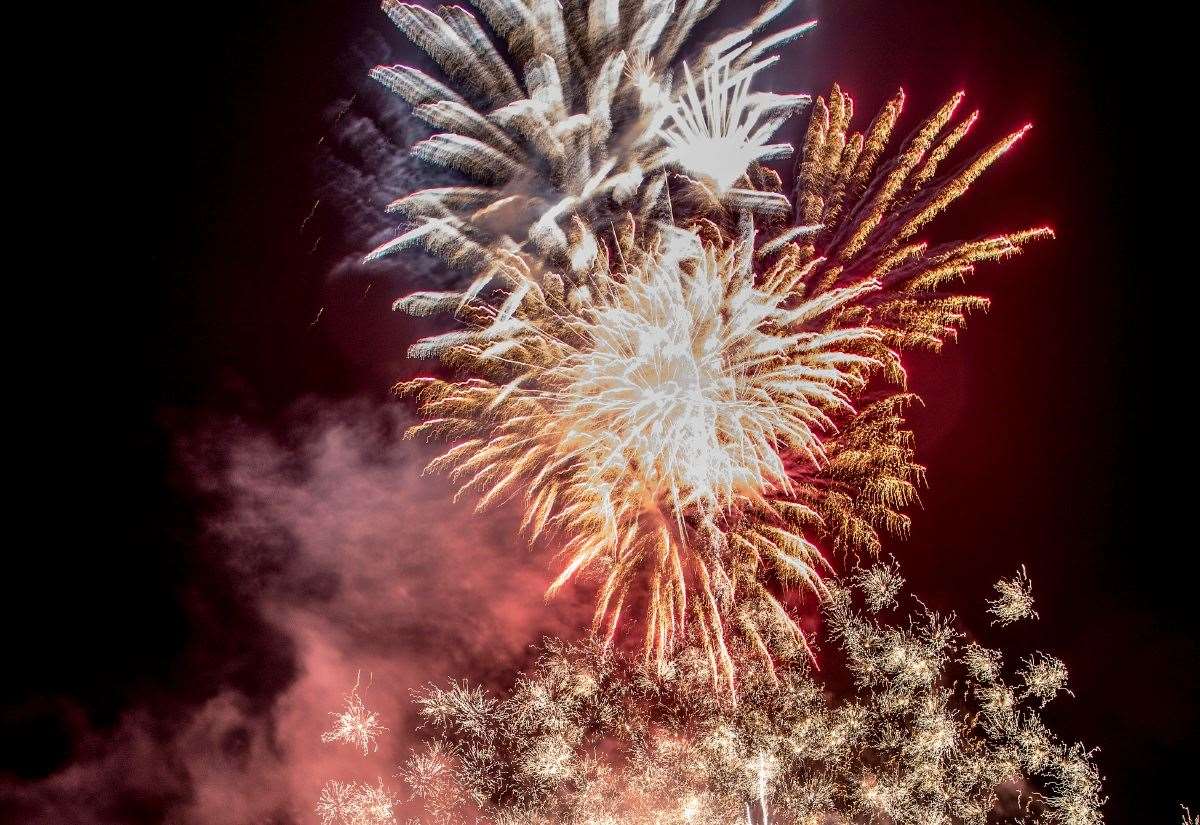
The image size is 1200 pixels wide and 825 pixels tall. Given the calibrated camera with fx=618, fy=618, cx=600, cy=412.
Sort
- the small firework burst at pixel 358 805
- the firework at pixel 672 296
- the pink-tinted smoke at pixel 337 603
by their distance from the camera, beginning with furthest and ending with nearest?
the small firework burst at pixel 358 805
the pink-tinted smoke at pixel 337 603
the firework at pixel 672 296

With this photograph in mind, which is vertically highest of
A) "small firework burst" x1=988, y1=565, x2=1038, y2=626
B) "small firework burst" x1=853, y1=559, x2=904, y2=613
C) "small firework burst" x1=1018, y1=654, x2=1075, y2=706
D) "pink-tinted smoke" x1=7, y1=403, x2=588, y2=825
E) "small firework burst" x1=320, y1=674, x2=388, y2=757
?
"pink-tinted smoke" x1=7, y1=403, x2=588, y2=825

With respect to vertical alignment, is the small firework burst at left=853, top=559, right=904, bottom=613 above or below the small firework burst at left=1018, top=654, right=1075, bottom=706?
above

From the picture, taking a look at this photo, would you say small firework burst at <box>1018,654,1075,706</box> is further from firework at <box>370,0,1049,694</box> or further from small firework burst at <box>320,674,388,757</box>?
small firework burst at <box>320,674,388,757</box>

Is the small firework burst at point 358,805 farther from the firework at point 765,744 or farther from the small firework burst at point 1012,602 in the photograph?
the small firework burst at point 1012,602

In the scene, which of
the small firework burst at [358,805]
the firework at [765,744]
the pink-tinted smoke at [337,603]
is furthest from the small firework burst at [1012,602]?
the small firework burst at [358,805]

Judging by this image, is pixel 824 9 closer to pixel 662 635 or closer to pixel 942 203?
pixel 942 203

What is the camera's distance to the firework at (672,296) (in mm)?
7582

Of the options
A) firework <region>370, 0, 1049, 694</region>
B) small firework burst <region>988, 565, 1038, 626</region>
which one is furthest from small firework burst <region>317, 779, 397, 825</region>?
small firework burst <region>988, 565, 1038, 626</region>

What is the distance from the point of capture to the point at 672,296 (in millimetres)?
8070

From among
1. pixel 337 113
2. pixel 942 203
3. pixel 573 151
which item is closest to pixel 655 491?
pixel 573 151

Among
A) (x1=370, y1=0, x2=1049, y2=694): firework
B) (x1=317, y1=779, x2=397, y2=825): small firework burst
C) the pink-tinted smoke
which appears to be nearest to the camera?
(x1=370, y1=0, x2=1049, y2=694): firework

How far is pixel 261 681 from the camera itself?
13102mm

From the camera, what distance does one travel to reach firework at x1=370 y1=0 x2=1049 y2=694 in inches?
299

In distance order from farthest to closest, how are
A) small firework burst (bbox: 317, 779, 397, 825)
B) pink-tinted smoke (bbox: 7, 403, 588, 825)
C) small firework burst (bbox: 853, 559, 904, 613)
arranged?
1. small firework burst (bbox: 317, 779, 397, 825)
2. pink-tinted smoke (bbox: 7, 403, 588, 825)
3. small firework burst (bbox: 853, 559, 904, 613)
